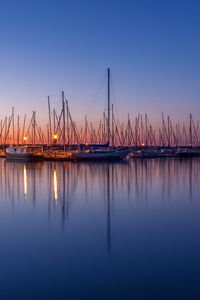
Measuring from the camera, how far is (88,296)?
532cm

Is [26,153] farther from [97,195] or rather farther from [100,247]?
[100,247]

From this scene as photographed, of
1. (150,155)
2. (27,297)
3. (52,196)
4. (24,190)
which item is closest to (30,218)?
(52,196)

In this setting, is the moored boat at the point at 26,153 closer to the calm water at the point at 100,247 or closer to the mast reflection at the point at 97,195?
the mast reflection at the point at 97,195

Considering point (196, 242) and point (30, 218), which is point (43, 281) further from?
point (30, 218)

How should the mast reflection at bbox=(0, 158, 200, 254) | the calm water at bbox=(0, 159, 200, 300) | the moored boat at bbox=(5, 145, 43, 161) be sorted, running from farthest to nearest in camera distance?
the moored boat at bbox=(5, 145, 43, 161)
the mast reflection at bbox=(0, 158, 200, 254)
the calm water at bbox=(0, 159, 200, 300)

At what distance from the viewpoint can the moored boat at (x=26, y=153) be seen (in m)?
47.7

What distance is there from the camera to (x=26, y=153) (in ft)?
159

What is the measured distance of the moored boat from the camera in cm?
4766

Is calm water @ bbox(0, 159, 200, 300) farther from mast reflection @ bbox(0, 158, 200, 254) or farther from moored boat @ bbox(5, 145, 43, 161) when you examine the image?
moored boat @ bbox(5, 145, 43, 161)

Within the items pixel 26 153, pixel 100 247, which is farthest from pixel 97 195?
pixel 26 153

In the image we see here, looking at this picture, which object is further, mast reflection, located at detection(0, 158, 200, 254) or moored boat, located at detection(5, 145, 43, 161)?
moored boat, located at detection(5, 145, 43, 161)

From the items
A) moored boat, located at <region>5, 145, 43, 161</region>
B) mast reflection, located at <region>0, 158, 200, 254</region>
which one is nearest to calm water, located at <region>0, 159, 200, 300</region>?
mast reflection, located at <region>0, 158, 200, 254</region>

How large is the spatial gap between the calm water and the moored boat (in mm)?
32300

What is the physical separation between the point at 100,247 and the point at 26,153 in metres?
41.6
